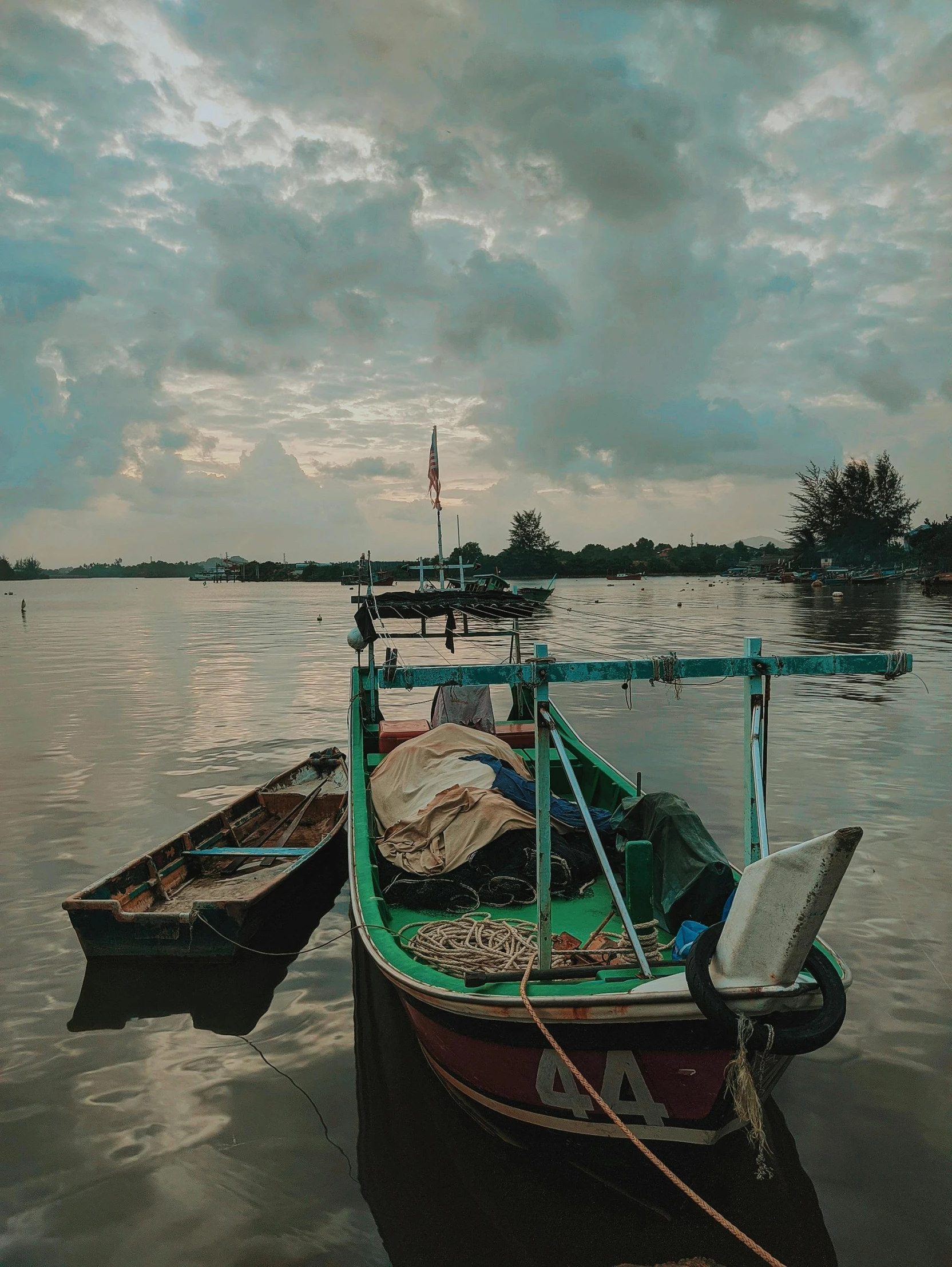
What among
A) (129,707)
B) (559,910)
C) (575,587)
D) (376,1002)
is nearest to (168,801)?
(376,1002)

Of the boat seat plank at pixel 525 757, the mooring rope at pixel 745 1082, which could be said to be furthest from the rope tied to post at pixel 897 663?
the boat seat plank at pixel 525 757

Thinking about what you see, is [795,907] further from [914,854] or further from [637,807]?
[914,854]

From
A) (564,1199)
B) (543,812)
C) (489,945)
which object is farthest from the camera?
(489,945)

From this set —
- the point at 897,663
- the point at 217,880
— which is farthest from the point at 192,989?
the point at 897,663

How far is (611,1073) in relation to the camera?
14.0 ft

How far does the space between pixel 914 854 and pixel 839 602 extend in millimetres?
58617

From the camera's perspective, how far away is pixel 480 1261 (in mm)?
4309

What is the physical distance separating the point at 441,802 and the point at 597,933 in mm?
2270

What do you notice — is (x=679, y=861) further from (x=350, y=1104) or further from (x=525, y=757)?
(x=525, y=757)

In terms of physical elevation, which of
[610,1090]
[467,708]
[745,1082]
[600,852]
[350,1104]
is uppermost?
[600,852]

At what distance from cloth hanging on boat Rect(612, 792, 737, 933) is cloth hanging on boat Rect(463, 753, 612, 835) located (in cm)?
61

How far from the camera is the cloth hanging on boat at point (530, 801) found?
25.8ft

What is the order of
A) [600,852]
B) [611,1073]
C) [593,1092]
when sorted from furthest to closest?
[600,852], [611,1073], [593,1092]

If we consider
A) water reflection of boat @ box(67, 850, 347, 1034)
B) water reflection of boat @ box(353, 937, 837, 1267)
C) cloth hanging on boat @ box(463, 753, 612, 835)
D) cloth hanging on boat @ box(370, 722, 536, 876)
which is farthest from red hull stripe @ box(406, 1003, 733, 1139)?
cloth hanging on boat @ box(463, 753, 612, 835)
